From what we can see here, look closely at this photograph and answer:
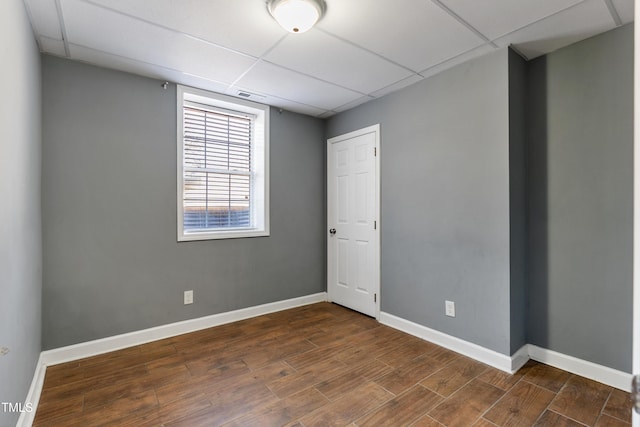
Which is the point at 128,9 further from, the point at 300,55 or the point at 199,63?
the point at 300,55

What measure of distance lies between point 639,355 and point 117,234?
322 centimetres

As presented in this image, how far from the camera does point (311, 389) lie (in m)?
2.10

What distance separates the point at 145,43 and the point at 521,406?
11.6 ft

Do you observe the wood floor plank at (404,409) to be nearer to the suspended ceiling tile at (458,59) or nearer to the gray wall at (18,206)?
the gray wall at (18,206)

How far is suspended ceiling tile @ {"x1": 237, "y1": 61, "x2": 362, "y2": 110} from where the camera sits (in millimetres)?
2746

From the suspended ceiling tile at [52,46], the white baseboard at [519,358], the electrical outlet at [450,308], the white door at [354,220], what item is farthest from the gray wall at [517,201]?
the suspended ceiling tile at [52,46]

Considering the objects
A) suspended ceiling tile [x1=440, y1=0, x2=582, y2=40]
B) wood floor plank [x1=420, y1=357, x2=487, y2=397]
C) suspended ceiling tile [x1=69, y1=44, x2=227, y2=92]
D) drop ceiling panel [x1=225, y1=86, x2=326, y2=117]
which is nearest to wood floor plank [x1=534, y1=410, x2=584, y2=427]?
wood floor plank [x1=420, y1=357, x2=487, y2=397]

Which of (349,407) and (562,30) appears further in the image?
(562,30)

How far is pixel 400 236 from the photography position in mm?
3150

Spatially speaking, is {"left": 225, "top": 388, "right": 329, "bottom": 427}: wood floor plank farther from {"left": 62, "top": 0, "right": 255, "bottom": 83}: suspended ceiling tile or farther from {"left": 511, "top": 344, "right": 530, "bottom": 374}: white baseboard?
{"left": 62, "top": 0, "right": 255, "bottom": 83}: suspended ceiling tile

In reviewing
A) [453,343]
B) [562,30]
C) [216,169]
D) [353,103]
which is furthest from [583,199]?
[216,169]

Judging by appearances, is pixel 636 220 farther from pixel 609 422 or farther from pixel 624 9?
pixel 624 9

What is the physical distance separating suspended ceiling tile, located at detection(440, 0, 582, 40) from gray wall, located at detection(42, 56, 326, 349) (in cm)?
258

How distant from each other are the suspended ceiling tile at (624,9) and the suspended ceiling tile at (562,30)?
0.05 metres
